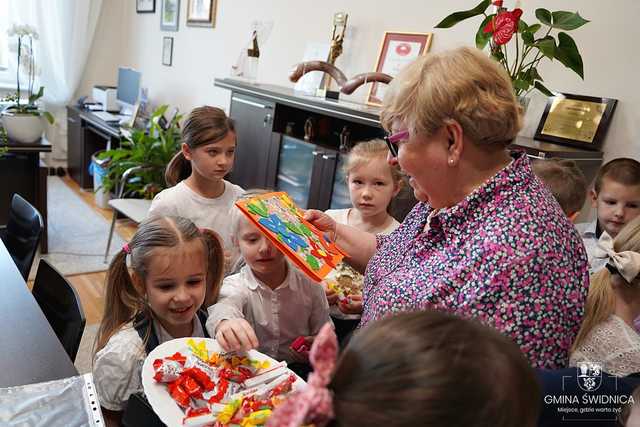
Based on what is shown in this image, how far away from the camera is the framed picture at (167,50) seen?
4.93m

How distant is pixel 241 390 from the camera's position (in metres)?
0.94

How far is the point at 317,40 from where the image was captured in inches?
131

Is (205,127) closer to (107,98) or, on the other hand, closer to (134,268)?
(134,268)

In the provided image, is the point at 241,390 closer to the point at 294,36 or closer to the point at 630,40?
the point at 630,40

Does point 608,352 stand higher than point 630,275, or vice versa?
point 630,275

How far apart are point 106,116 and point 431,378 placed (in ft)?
16.4

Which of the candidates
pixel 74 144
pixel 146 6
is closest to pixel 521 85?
pixel 146 6

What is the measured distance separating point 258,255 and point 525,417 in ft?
3.06

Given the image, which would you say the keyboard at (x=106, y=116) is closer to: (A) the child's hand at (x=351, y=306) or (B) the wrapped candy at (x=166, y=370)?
(A) the child's hand at (x=351, y=306)

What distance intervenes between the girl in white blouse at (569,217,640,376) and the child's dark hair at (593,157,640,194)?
0.60 metres

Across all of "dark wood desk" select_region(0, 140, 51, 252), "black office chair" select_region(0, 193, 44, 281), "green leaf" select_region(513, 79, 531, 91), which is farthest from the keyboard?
"green leaf" select_region(513, 79, 531, 91)

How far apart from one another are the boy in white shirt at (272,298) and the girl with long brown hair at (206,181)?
1.84 feet

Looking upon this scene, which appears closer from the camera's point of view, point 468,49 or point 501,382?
point 501,382

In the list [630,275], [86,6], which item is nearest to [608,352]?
[630,275]
